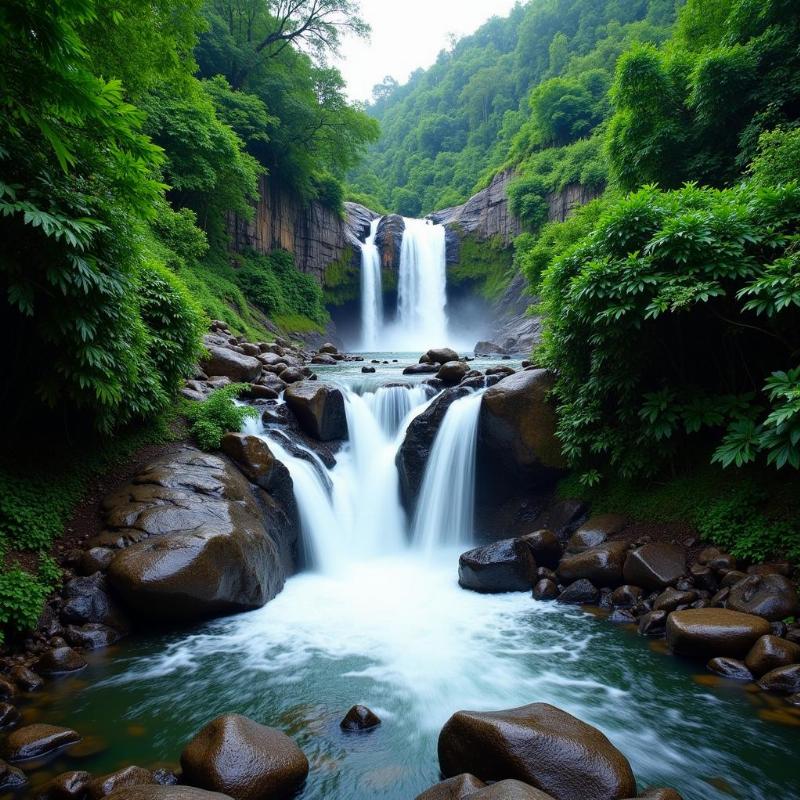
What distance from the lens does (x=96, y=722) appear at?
4094mm

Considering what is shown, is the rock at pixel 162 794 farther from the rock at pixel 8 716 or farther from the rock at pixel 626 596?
the rock at pixel 626 596

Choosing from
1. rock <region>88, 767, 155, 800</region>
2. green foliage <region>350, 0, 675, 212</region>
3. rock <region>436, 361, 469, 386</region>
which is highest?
green foliage <region>350, 0, 675, 212</region>

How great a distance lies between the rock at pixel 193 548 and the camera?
562 cm

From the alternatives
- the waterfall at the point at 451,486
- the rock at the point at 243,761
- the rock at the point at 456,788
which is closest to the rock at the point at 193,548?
the rock at the point at 243,761

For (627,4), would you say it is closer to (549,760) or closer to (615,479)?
(615,479)

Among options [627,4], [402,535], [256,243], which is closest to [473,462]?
[402,535]

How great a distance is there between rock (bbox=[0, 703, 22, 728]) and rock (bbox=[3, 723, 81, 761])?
0.67 ft

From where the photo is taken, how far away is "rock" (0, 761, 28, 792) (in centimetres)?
328

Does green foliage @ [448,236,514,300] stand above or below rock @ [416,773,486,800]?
above

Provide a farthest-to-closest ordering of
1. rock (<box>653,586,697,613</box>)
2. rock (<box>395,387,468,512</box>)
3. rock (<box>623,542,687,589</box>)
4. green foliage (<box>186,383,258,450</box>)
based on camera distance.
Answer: rock (<box>395,387,468,512</box>)
green foliage (<box>186,383,258,450</box>)
rock (<box>623,542,687,589</box>)
rock (<box>653,586,697,613</box>)

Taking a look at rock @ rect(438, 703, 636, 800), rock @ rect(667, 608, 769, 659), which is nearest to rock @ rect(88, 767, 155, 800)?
rock @ rect(438, 703, 636, 800)

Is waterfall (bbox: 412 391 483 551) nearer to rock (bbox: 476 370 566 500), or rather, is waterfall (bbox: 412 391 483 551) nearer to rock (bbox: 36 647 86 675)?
rock (bbox: 476 370 566 500)

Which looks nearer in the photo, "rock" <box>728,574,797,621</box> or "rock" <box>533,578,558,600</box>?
"rock" <box>728,574,797,621</box>

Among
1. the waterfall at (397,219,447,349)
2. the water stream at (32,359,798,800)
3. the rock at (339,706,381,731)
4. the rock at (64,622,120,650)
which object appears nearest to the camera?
the water stream at (32,359,798,800)
